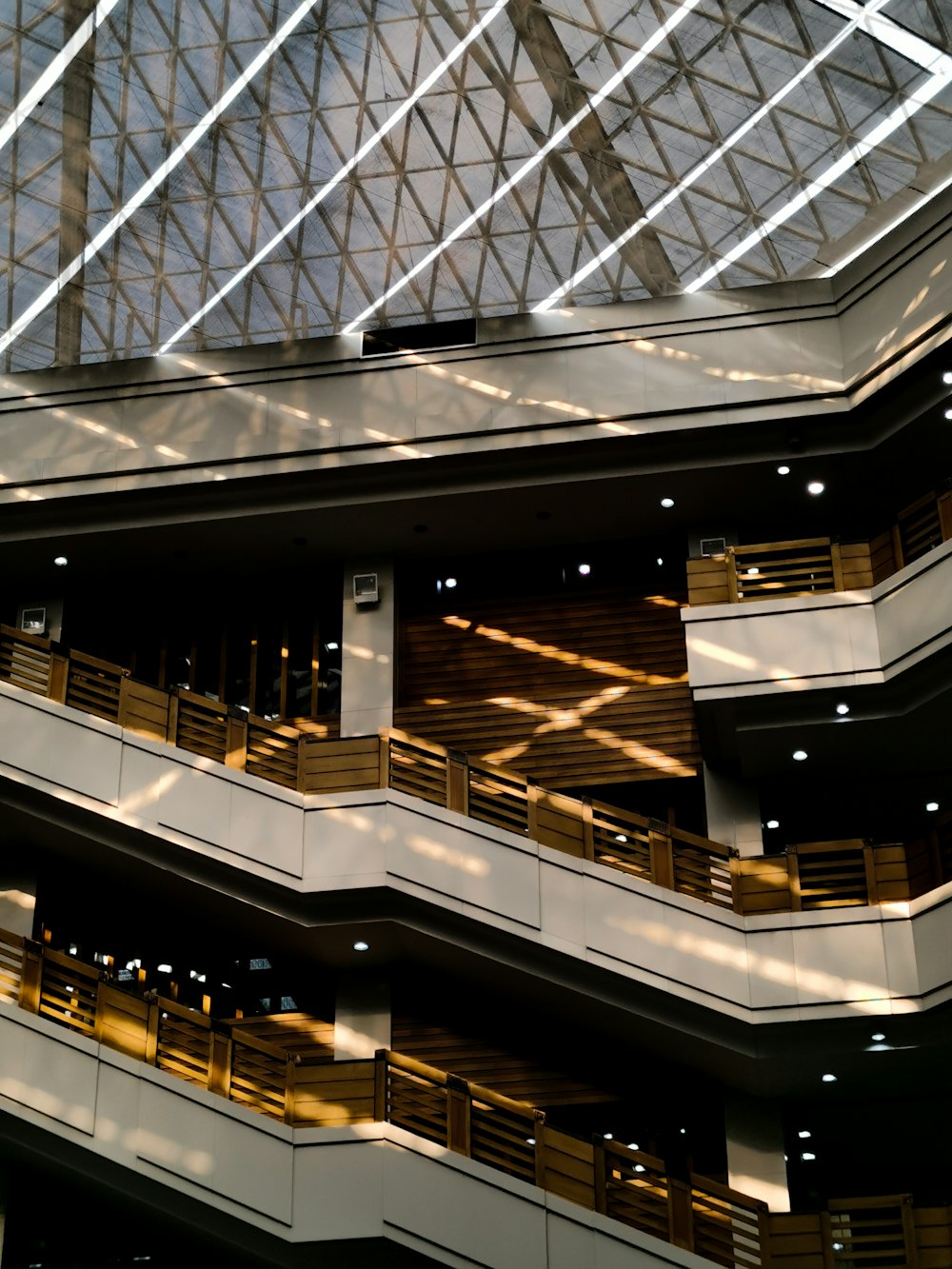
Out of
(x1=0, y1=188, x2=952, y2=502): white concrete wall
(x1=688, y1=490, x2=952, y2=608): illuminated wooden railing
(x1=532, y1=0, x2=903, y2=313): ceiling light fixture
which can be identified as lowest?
(x1=688, y1=490, x2=952, y2=608): illuminated wooden railing

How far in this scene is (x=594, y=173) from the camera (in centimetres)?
2447

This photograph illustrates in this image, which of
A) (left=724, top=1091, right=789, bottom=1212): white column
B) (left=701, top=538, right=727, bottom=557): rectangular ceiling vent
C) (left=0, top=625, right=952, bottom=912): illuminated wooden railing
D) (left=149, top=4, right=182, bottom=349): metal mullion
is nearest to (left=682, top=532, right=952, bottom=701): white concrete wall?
(left=0, top=625, right=952, bottom=912): illuminated wooden railing

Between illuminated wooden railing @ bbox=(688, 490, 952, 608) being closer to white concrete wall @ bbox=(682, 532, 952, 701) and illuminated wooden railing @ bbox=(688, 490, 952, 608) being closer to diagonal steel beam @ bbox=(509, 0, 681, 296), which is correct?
white concrete wall @ bbox=(682, 532, 952, 701)

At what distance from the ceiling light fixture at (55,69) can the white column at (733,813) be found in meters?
13.8

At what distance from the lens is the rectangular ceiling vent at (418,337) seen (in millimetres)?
26797

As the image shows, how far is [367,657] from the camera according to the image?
2697 centimetres

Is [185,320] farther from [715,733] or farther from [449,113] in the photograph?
[715,733]

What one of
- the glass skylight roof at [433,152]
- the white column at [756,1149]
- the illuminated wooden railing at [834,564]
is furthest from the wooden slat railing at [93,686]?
the white column at [756,1149]

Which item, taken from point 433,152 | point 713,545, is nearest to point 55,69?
point 433,152

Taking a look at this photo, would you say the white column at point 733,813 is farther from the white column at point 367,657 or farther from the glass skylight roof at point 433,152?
the glass skylight roof at point 433,152

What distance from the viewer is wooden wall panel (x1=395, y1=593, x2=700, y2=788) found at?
25.8 m

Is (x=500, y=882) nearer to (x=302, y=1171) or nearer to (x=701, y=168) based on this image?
(x=302, y=1171)

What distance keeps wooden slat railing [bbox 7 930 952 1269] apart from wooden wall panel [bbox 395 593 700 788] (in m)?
6.21

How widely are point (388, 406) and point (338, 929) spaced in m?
8.29
